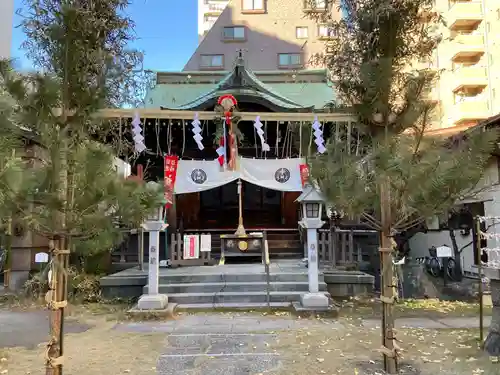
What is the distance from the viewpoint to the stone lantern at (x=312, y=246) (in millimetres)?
7891

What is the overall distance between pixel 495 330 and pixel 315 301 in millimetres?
3232

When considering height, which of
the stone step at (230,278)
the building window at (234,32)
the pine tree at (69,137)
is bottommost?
the stone step at (230,278)

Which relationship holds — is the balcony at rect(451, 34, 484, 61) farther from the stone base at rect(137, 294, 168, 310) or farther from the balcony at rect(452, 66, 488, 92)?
the stone base at rect(137, 294, 168, 310)

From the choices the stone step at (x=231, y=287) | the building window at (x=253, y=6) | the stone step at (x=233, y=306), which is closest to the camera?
the stone step at (x=233, y=306)

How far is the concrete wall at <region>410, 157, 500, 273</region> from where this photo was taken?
11.3m

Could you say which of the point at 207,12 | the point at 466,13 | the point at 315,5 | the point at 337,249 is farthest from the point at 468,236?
the point at 207,12

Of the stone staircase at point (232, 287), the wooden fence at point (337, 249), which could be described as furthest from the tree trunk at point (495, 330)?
the wooden fence at point (337, 249)

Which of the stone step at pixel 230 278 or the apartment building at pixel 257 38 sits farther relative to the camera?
the apartment building at pixel 257 38

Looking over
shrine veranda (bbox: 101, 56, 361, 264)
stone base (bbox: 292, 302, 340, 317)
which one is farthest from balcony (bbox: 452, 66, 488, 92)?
stone base (bbox: 292, 302, 340, 317)

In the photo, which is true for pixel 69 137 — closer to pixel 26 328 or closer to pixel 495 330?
pixel 26 328

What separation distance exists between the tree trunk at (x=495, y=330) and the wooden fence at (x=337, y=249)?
5146 millimetres

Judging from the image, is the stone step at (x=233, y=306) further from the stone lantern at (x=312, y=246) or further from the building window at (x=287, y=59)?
the building window at (x=287, y=59)

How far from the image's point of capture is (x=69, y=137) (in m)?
3.91

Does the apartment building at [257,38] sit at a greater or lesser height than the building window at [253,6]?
lesser
